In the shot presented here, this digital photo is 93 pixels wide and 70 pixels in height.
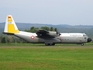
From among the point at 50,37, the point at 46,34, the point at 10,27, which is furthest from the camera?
the point at 10,27

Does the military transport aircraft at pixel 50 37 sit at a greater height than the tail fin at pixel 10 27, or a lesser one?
lesser

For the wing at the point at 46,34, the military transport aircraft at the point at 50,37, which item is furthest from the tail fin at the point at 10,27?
the wing at the point at 46,34

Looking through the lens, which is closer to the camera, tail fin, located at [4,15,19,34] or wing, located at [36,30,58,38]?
wing, located at [36,30,58,38]

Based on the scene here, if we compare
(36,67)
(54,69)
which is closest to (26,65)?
(36,67)

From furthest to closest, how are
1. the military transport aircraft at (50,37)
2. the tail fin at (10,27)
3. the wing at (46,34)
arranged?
the tail fin at (10,27), the military transport aircraft at (50,37), the wing at (46,34)

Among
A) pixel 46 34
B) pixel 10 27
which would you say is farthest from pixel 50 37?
pixel 10 27

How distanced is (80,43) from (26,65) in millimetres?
37759

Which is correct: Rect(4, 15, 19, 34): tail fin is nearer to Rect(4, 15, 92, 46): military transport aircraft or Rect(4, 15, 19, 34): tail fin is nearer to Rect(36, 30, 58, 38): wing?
Rect(4, 15, 92, 46): military transport aircraft

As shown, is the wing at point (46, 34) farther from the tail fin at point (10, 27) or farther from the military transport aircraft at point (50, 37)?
the tail fin at point (10, 27)

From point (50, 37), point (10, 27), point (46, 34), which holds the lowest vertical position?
point (50, 37)

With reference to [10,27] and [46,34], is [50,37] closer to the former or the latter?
[46,34]

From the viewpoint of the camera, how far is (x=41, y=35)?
56.4 meters

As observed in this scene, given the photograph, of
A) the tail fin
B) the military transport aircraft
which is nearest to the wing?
the military transport aircraft

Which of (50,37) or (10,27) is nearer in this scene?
(50,37)
